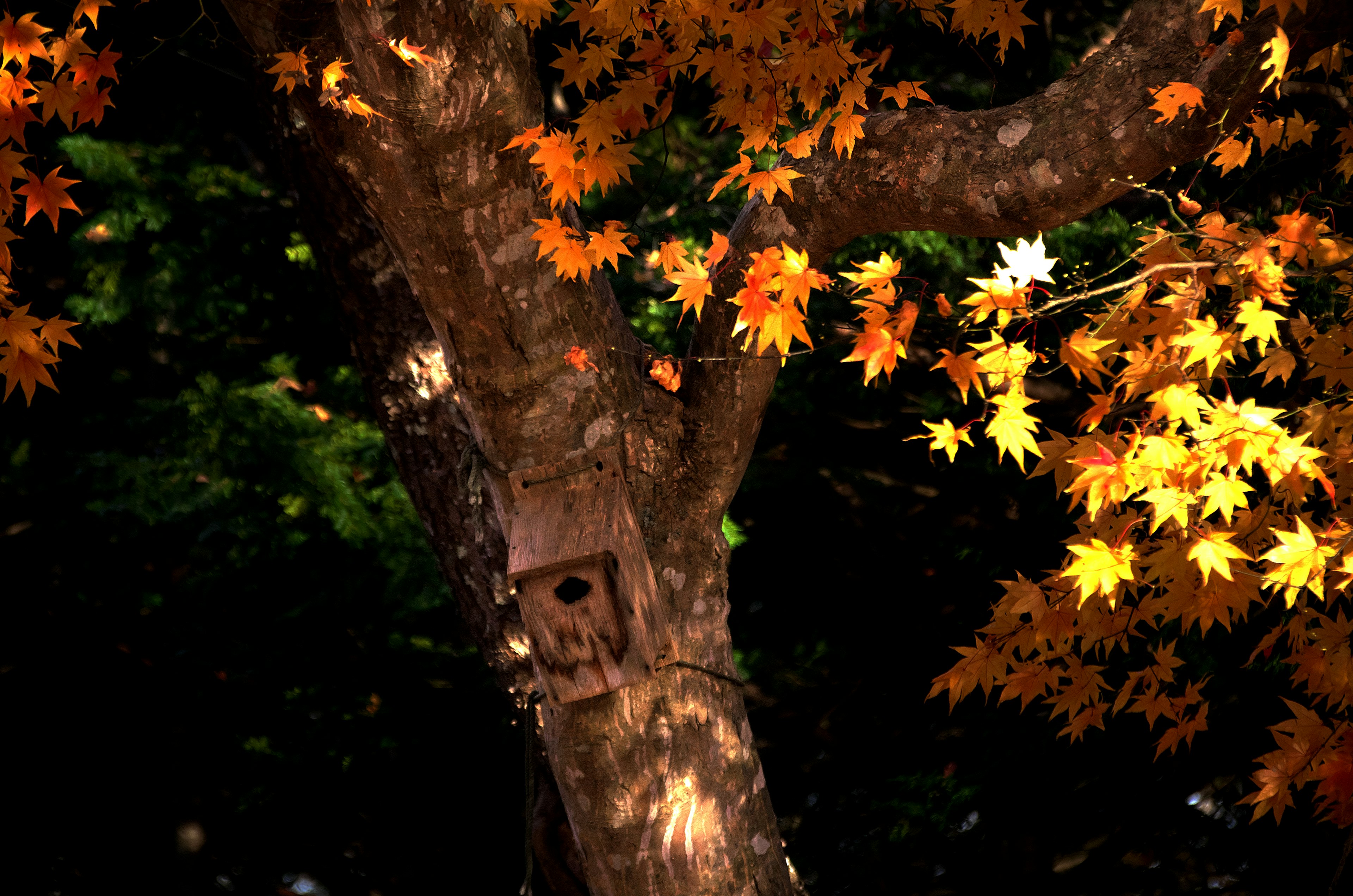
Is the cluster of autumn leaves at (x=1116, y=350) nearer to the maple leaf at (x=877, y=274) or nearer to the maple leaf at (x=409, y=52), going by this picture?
the maple leaf at (x=877, y=274)

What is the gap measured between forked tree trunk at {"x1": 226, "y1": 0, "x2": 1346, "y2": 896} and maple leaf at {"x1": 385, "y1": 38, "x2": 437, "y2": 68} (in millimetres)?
17

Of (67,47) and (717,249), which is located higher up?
(67,47)

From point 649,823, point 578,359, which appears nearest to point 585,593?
point 578,359

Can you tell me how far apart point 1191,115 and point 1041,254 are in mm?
413

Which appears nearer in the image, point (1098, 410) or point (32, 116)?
point (1098, 410)

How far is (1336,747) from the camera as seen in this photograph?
1.97 meters

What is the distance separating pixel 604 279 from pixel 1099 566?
122 cm

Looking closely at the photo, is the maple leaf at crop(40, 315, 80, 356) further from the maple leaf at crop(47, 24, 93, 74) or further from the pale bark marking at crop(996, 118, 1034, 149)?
the pale bark marking at crop(996, 118, 1034, 149)

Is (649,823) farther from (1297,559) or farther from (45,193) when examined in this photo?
(45,193)

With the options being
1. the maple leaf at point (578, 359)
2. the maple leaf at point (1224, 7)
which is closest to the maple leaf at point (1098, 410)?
the maple leaf at point (1224, 7)

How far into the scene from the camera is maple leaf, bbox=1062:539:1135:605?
180 cm

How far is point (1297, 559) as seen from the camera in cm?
173

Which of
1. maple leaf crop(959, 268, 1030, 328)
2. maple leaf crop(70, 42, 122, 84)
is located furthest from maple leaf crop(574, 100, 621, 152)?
maple leaf crop(70, 42, 122, 84)

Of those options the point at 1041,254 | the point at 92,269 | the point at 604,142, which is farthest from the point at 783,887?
the point at 92,269
